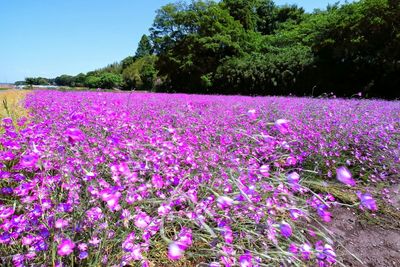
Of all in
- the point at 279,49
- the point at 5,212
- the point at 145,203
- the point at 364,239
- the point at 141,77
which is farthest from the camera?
the point at 141,77

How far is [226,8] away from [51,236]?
32.3m

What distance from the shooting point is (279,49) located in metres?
23.5

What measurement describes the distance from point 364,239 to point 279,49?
885 inches

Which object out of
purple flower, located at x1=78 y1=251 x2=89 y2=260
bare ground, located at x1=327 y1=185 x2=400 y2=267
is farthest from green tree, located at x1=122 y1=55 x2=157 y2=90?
purple flower, located at x1=78 y1=251 x2=89 y2=260

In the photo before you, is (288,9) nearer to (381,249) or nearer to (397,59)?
(397,59)

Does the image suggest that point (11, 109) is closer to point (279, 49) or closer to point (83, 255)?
point (83, 255)

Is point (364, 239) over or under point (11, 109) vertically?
under

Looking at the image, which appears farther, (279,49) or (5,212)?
(279,49)

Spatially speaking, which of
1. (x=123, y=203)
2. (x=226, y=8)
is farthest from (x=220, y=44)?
(x=123, y=203)

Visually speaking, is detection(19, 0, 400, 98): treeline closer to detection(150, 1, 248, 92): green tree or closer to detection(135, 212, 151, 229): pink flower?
detection(150, 1, 248, 92): green tree

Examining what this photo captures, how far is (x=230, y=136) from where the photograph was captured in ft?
Answer: 11.6

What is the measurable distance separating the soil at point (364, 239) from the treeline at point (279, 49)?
7646 millimetres

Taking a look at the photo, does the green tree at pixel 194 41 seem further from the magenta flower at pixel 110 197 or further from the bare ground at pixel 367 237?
the magenta flower at pixel 110 197

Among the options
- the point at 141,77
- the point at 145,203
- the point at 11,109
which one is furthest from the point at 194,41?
the point at 145,203
